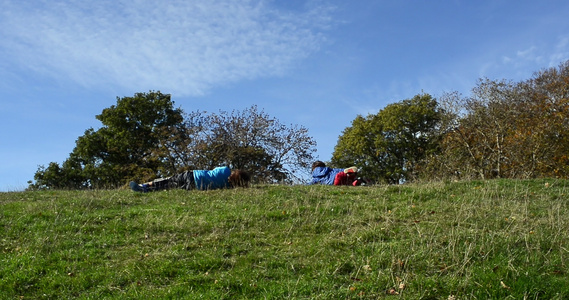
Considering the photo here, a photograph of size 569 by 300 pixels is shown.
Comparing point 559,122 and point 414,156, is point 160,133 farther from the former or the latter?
point 559,122

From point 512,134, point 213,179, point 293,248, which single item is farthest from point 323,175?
point 512,134

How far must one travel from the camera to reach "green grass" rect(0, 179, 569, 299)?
737 cm

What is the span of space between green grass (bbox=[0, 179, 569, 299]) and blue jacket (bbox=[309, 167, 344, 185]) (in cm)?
534

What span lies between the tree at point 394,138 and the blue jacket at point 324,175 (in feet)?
74.0

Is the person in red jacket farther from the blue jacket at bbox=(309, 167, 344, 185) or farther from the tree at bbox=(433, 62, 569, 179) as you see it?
the tree at bbox=(433, 62, 569, 179)

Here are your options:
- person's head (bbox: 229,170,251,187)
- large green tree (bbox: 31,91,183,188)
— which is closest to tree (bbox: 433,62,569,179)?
person's head (bbox: 229,170,251,187)

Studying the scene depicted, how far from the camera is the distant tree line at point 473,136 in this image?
83.8ft

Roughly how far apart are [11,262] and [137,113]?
3142cm

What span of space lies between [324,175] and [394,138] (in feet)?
84.0

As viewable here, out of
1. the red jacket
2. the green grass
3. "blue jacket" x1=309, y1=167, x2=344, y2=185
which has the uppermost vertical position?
"blue jacket" x1=309, y1=167, x2=344, y2=185

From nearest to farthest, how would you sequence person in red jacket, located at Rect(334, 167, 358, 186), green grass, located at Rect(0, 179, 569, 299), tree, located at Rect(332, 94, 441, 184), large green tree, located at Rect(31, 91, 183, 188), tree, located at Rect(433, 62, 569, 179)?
green grass, located at Rect(0, 179, 569, 299)
person in red jacket, located at Rect(334, 167, 358, 186)
tree, located at Rect(433, 62, 569, 179)
large green tree, located at Rect(31, 91, 183, 188)
tree, located at Rect(332, 94, 441, 184)

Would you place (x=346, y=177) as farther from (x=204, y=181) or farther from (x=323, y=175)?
(x=204, y=181)

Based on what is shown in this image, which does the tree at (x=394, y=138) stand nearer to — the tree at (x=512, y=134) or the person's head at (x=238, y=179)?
the tree at (x=512, y=134)

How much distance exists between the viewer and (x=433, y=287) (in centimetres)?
714
